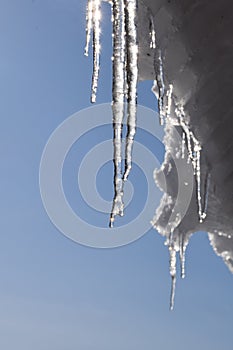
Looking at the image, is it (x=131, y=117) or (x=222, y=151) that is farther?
(x=222, y=151)

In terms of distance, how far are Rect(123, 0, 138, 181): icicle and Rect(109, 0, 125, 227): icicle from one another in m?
0.03

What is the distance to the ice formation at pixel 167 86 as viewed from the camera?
206 cm

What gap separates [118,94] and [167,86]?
102 cm

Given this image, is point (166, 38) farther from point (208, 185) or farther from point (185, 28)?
point (208, 185)

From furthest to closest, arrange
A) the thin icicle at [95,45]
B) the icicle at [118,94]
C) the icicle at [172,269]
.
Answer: the icicle at [172,269] → the thin icicle at [95,45] → the icicle at [118,94]

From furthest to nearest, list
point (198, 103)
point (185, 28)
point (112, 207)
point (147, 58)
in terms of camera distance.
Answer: point (147, 58)
point (198, 103)
point (185, 28)
point (112, 207)

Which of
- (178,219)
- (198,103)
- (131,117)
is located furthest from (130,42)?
(178,219)

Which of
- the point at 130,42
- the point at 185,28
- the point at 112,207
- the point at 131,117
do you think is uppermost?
the point at 185,28

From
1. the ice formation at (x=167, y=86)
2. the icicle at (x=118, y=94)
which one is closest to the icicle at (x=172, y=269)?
the ice formation at (x=167, y=86)

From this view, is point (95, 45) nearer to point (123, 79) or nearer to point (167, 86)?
point (123, 79)

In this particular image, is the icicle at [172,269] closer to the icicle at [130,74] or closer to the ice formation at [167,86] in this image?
the ice formation at [167,86]

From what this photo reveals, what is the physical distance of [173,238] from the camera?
4199mm

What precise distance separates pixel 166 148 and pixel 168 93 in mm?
1041

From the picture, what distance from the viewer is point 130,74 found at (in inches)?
80.4
